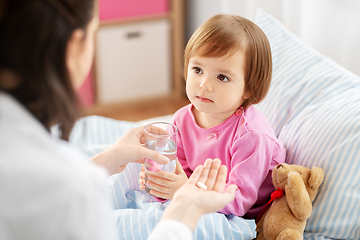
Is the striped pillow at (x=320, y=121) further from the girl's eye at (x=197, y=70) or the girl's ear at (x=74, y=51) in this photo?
the girl's ear at (x=74, y=51)

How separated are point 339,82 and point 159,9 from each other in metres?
1.84

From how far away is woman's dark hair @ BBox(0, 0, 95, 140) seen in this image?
2.23ft

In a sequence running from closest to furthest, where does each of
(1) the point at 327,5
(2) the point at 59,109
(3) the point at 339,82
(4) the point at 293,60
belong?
(2) the point at 59,109 < (3) the point at 339,82 < (4) the point at 293,60 < (1) the point at 327,5

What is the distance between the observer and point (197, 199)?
2.98ft

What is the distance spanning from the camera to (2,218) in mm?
659

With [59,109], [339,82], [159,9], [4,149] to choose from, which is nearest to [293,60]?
[339,82]

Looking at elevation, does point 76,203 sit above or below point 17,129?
below

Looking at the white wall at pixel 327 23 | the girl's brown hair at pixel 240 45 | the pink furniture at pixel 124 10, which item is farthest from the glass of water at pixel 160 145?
the pink furniture at pixel 124 10

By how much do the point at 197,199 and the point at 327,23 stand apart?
1.08 meters

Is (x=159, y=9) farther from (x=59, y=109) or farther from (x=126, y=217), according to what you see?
(x=59, y=109)

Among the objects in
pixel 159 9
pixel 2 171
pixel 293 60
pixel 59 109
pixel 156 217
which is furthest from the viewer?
pixel 159 9

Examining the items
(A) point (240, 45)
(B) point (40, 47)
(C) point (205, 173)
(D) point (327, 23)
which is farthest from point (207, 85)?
(D) point (327, 23)

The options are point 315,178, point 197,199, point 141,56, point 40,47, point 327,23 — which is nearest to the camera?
point 40,47

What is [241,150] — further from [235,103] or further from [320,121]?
[320,121]
